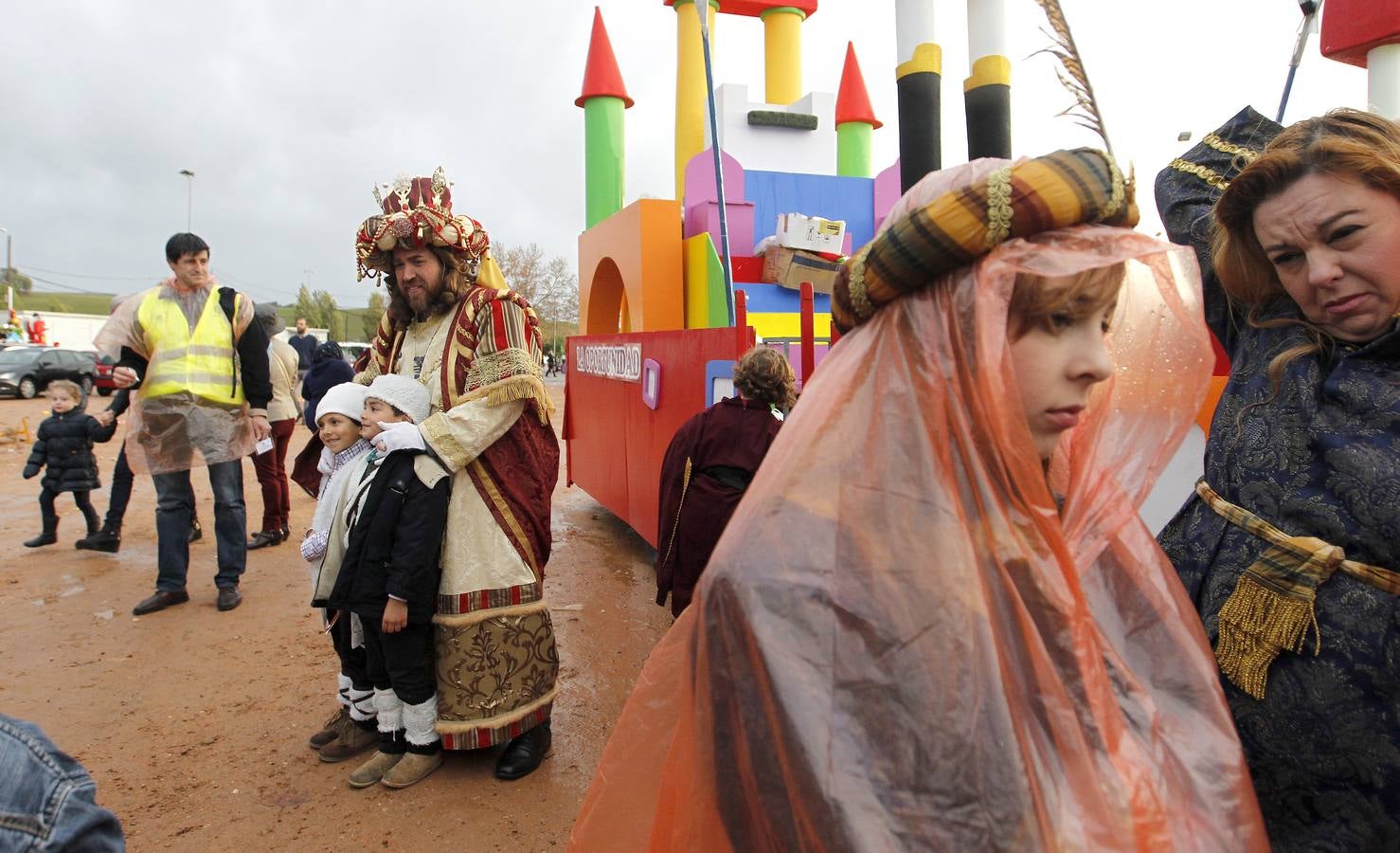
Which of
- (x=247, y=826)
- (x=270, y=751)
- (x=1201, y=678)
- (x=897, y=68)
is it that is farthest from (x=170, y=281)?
(x=1201, y=678)

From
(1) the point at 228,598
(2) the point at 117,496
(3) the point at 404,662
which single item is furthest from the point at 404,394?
(2) the point at 117,496

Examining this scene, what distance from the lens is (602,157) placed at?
8.69m

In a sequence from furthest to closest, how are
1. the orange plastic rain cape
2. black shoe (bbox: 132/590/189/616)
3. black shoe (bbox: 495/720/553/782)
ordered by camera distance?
black shoe (bbox: 132/590/189/616)
black shoe (bbox: 495/720/553/782)
the orange plastic rain cape

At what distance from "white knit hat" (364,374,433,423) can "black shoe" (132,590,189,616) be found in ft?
9.11

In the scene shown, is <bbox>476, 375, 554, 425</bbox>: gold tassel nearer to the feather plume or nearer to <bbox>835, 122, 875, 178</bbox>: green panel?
the feather plume

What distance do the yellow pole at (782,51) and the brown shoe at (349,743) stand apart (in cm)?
765

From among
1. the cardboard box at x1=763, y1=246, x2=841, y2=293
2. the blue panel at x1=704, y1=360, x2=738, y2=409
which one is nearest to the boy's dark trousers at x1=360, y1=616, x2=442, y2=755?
the blue panel at x1=704, y1=360, x2=738, y2=409

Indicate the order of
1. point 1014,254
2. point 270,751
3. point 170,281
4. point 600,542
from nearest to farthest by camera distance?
point 1014,254, point 270,751, point 170,281, point 600,542

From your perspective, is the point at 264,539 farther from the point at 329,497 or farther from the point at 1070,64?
the point at 1070,64

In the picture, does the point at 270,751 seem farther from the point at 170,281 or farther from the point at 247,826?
the point at 170,281

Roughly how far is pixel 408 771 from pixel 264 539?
3.89 m

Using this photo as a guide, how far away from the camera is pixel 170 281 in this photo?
436 cm

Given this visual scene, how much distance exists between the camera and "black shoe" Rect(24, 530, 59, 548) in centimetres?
597

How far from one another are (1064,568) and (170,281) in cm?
494
